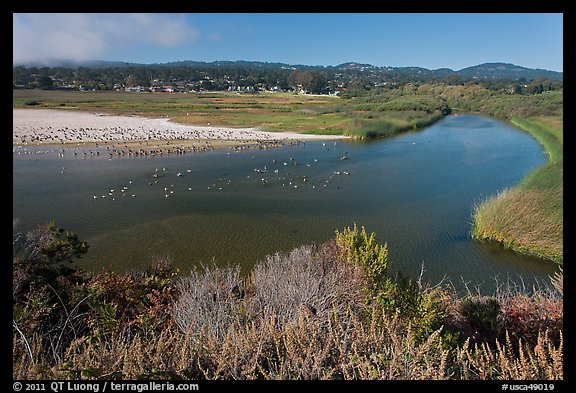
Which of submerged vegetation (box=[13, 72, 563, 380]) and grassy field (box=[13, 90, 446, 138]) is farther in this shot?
grassy field (box=[13, 90, 446, 138])

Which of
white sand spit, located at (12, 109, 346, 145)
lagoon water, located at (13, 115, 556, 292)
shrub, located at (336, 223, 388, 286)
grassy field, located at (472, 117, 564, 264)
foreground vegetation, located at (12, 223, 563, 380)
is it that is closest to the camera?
foreground vegetation, located at (12, 223, 563, 380)

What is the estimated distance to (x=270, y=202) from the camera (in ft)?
60.0

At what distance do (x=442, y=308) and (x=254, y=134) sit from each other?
34.0m

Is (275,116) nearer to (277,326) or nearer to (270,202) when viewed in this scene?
(270,202)

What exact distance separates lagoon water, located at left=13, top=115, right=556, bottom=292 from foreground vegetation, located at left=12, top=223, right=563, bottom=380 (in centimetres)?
387

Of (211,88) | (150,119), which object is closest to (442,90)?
(211,88)

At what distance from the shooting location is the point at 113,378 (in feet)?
10.1

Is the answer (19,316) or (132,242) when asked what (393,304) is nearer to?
(19,316)

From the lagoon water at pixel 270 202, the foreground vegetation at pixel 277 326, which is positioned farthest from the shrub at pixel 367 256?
the lagoon water at pixel 270 202

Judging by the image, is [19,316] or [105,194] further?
[105,194]

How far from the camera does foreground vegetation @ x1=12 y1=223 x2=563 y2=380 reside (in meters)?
3.40

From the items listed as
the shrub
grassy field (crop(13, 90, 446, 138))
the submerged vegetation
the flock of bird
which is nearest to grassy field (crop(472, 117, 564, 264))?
the submerged vegetation

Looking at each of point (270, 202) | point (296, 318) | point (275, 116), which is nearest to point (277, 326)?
point (296, 318)

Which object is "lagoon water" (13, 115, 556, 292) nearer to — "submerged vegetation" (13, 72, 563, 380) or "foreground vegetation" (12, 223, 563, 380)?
"submerged vegetation" (13, 72, 563, 380)
